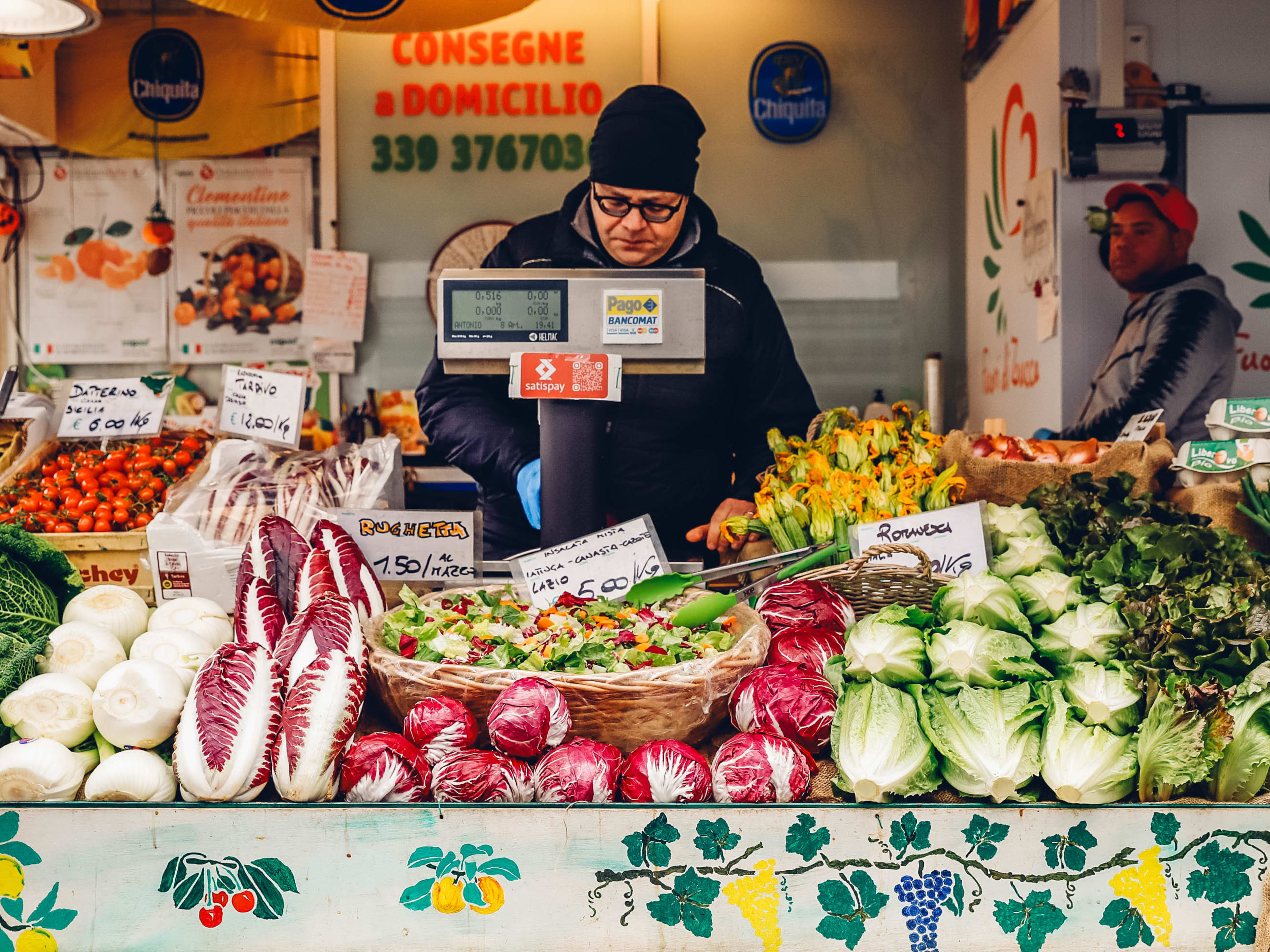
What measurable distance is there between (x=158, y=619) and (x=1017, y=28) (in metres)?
4.28

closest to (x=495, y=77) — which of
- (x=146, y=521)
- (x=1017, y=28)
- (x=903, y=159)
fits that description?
(x=903, y=159)

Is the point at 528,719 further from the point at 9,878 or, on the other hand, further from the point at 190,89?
the point at 190,89

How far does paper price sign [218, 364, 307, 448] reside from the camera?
248 cm

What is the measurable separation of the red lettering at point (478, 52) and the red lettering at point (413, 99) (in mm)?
303

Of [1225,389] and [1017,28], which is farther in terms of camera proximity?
[1017,28]

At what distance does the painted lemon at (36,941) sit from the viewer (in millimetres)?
1279

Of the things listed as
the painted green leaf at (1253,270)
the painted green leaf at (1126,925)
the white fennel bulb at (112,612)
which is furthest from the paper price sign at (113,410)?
the painted green leaf at (1253,270)

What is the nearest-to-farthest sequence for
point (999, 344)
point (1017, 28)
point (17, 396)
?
point (17, 396)
point (1017, 28)
point (999, 344)

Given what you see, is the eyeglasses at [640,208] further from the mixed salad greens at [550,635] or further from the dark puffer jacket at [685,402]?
the mixed salad greens at [550,635]

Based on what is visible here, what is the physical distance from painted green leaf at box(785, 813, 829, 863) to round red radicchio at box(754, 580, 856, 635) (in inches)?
19.5

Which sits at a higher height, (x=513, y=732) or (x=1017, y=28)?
(x=1017, y=28)

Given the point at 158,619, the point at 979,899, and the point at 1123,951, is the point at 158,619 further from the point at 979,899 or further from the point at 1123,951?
the point at 1123,951

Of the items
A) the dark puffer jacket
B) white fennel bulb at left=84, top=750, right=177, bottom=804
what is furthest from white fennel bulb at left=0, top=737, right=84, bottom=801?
the dark puffer jacket

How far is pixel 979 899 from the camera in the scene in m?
1.27
